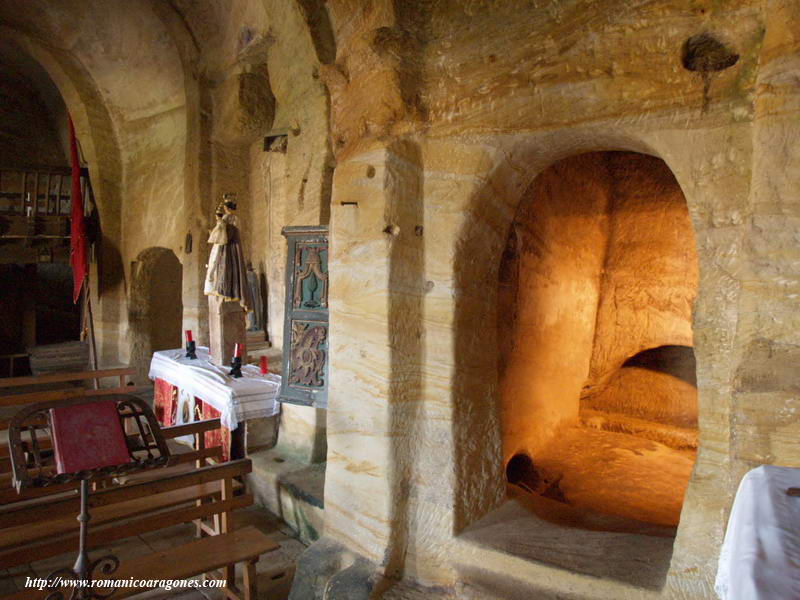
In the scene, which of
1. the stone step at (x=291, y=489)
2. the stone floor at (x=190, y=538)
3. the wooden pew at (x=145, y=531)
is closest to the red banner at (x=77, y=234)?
the stone step at (x=291, y=489)

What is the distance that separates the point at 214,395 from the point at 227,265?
55.0 inches

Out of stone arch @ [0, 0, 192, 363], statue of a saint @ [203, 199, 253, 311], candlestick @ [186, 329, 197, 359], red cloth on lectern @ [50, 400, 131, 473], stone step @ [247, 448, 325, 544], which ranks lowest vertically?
stone step @ [247, 448, 325, 544]

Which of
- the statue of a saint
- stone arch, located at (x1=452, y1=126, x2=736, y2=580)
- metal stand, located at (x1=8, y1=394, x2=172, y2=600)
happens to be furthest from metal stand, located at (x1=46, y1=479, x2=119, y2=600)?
the statue of a saint

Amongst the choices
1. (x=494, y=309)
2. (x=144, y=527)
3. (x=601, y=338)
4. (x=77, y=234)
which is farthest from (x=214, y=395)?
(x=77, y=234)

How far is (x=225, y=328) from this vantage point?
216 inches

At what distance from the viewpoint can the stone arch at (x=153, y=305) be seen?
9.12 metres

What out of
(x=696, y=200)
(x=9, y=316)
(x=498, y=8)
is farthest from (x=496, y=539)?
(x=9, y=316)

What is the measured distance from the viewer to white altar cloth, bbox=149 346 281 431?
4.41 metres

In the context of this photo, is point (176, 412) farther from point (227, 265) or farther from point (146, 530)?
point (146, 530)

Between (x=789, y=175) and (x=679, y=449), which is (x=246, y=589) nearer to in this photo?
(x=789, y=175)

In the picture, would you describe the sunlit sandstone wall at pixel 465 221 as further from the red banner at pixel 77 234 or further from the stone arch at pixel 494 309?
the red banner at pixel 77 234

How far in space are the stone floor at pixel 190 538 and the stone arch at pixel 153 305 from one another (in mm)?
5714

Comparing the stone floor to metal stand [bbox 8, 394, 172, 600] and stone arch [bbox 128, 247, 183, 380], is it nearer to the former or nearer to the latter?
metal stand [bbox 8, 394, 172, 600]

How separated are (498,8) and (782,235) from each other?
1.83 m
